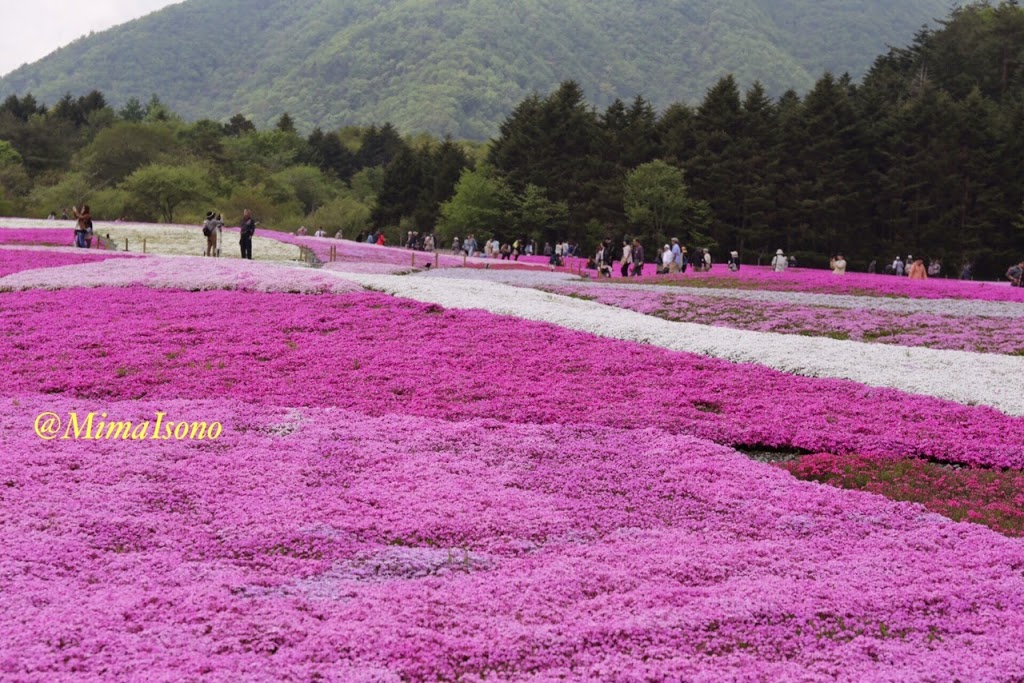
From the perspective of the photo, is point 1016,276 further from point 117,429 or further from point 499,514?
point 117,429

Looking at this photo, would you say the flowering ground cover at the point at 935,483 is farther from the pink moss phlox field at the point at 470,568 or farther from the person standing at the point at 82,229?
the person standing at the point at 82,229

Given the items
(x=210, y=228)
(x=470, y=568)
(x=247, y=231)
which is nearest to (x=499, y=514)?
(x=470, y=568)

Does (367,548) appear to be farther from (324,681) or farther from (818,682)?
(818,682)

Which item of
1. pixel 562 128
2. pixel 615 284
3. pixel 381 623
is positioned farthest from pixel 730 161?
pixel 381 623

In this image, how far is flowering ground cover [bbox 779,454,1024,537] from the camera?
11.5 m

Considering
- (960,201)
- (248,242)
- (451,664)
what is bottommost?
(451,664)

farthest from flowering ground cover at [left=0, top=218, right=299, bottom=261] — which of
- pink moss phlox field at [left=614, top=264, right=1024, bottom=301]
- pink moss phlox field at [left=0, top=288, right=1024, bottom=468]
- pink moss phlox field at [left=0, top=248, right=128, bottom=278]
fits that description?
pink moss phlox field at [left=0, top=288, right=1024, bottom=468]

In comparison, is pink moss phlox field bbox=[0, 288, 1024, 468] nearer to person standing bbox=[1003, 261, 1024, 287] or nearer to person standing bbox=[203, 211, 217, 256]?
person standing bbox=[203, 211, 217, 256]

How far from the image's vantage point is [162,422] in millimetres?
13727

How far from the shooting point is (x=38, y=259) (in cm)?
3716

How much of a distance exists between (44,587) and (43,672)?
1.57 metres

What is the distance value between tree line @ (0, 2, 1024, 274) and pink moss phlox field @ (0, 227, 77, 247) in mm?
30646

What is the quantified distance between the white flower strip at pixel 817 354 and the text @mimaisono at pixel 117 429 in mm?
11140

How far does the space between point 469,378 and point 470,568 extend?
28.0ft
